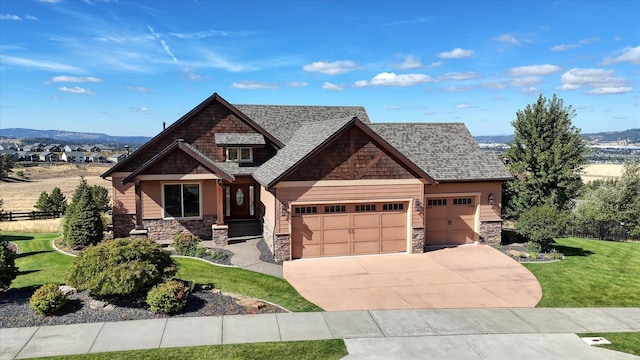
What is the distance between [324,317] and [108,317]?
5.78 m

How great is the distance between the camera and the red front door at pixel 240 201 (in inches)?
927

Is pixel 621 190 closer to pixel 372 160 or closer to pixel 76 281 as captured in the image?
pixel 372 160

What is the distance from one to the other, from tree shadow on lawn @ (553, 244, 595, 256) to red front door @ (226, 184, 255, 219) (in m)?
15.8

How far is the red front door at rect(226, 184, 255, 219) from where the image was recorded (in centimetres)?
2355

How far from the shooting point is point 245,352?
376 inches

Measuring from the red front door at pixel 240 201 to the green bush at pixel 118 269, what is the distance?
1071 centimetres

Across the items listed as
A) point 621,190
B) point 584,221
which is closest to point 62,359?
point 584,221

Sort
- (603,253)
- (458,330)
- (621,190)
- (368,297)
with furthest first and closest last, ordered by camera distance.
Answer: (621,190) → (603,253) → (368,297) → (458,330)

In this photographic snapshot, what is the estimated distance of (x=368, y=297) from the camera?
13.5 meters

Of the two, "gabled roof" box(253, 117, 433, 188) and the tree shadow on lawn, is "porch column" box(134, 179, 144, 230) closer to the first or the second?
"gabled roof" box(253, 117, 433, 188)

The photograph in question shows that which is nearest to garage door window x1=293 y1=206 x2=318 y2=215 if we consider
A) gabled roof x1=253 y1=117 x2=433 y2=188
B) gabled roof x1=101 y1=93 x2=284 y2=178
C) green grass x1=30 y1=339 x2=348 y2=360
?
gabled roof x1=253 y1=117 x2=433 y2=188

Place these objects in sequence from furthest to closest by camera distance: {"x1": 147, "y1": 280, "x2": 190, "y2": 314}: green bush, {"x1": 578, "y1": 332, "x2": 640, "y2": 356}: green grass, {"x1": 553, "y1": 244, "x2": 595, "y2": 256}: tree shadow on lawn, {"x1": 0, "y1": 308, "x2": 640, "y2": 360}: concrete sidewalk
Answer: {"x1": 553, "y1": 244, "x2": 595, "y2": 256}: tree shadow on lawn
{"x1": 147, "y1": 280, "x2": 190, "y2": 314}: green bush
{"x1": 578, "y1": 332, "x2": 640, "y2": 356}: green grass
{"x1": 0, "y1": 308, "x2": 640, "y2": 360}: concrete sidewalk

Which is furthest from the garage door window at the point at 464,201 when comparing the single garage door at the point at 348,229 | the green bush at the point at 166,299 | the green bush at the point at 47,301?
the green bush at the point at 47,301

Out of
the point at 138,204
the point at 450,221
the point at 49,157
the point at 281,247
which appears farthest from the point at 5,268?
the point at 49,157
